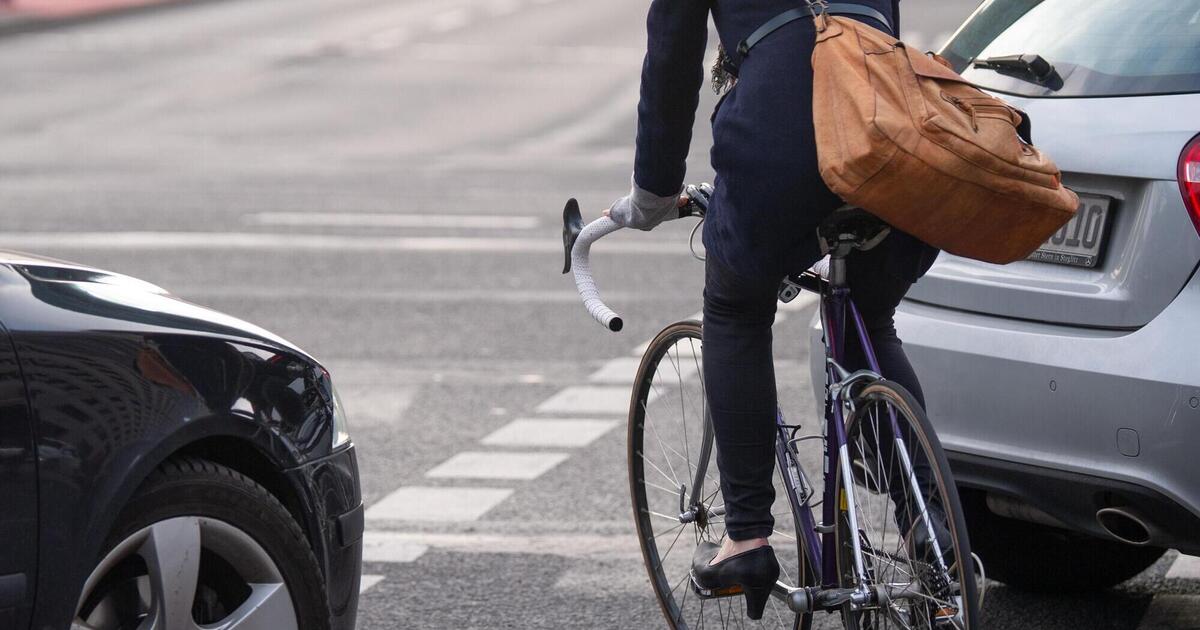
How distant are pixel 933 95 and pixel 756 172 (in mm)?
354

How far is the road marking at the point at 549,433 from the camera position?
6785mm

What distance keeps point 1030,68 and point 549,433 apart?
3.25 m

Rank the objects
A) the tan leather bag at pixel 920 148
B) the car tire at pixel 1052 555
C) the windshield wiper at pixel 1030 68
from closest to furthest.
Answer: the tan leather bag at pixel 920 148 < the windshield wiper at pixel 1030 68 < the car tire at pixel 1052 555

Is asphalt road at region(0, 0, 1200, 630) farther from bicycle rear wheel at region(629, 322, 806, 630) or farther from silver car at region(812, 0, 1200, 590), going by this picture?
silver car at region(812, 0, 1200, 590)

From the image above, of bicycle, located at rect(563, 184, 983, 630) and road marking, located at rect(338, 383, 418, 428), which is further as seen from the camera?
road marking, located at rect(338, 383, 418, 428)

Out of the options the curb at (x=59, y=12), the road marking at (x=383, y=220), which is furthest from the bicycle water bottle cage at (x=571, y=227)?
the curb at (x=59, y=12)

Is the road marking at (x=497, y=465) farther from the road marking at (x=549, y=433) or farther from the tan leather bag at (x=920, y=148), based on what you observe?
the tan leather bag at (x=920, y=148)

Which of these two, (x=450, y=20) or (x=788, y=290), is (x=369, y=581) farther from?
(x=450, y=20)

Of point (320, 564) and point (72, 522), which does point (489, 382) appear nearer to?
point (320, 564)

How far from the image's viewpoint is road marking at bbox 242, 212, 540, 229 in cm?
1281

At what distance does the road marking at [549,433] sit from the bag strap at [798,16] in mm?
3600

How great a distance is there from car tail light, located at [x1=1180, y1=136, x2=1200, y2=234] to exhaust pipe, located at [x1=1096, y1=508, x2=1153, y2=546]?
0.60 meters

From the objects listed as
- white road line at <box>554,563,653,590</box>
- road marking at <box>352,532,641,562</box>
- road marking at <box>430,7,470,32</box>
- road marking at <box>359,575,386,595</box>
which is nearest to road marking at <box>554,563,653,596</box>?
white road line at <box>554,563,653,590</box>

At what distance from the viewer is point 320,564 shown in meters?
3.62
